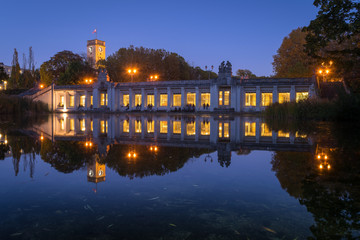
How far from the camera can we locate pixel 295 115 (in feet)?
70.8

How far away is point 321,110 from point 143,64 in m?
47.3

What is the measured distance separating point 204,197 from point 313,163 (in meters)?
3.13

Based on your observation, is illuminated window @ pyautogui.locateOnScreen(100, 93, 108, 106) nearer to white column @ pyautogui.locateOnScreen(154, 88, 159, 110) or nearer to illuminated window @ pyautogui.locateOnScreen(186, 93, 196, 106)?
white column @ pyautogui.locateOnScreen(154, 88, 159, 110)

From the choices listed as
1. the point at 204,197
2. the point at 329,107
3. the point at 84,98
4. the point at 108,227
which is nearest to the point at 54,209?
the point at 108,227

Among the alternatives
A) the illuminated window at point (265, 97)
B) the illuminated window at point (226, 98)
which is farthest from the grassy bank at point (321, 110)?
the illuminated window at point (226, 98)

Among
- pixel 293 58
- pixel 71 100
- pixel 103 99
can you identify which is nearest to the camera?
pixel 103 99

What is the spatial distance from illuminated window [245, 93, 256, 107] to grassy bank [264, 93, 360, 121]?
19.3 metres

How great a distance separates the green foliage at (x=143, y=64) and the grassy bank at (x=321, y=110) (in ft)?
139

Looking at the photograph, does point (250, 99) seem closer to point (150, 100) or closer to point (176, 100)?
point (176, 100)

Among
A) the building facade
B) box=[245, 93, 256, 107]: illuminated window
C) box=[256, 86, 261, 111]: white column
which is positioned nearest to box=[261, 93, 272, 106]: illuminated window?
the building facade

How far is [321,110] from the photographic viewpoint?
20.3m

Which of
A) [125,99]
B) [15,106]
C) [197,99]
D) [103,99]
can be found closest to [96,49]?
[103,99]

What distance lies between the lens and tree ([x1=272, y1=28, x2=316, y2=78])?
5028cm

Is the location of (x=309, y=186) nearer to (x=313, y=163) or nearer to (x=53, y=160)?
(x=313, y=163)
